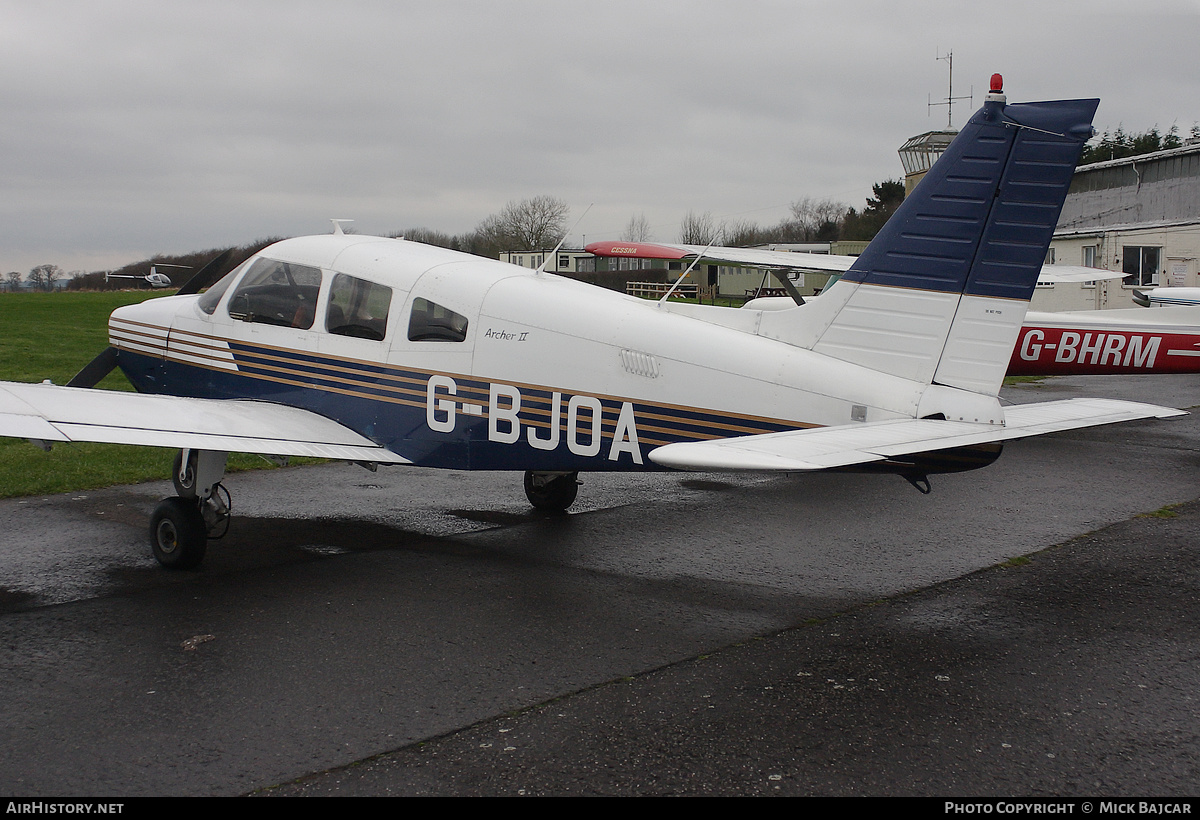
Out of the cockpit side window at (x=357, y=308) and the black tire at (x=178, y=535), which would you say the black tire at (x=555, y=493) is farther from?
the black tire at (x=178, y=535)

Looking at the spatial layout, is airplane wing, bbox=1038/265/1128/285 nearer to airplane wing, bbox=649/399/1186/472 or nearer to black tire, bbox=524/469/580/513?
black tire, bbox=524/469/580/513

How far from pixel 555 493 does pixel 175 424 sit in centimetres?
351

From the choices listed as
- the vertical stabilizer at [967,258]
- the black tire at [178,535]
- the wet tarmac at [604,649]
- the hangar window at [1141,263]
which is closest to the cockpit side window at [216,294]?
the wet tarmac at [604,649]

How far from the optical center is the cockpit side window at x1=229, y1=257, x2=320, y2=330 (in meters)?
7.77

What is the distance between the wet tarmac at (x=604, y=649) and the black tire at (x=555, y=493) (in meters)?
0.22

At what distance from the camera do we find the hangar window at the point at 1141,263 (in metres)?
32.4

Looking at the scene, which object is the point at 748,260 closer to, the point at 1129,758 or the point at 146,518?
the point at 146,518

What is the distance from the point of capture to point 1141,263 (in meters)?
33.0

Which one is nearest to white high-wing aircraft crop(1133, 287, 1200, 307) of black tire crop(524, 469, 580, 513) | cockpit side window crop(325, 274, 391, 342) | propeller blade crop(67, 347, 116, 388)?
black tire crop(524, 469, 580, 513)

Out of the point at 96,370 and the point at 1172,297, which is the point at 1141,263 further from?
the point at 96,370

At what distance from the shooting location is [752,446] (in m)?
4.60

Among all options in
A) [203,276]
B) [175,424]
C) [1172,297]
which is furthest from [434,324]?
[1172,297]

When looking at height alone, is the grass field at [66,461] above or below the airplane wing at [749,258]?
below

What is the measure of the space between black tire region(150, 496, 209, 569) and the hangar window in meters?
33.8
